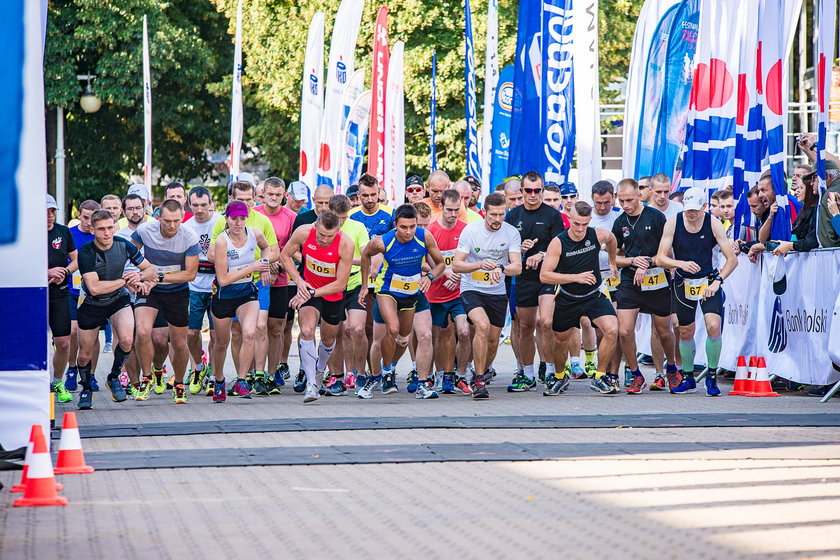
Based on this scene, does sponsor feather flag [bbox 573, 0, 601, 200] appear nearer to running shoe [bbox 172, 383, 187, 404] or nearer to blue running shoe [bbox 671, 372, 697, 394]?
blue running shoe [bbox 671, 372, 697, 394]

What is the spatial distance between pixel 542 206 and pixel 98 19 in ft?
90.7

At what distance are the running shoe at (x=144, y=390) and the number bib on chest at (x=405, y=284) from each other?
2681 millimetres

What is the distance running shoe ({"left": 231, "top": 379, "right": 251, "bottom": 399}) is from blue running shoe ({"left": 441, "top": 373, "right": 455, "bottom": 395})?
206cm

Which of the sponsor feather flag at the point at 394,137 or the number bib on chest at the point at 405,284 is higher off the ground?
the sponsor feather flag at the point at 394,137

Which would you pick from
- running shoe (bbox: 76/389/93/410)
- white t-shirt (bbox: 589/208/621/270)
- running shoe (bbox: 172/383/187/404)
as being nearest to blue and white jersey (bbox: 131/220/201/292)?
running shoe (bbox: 172/383/187/404)

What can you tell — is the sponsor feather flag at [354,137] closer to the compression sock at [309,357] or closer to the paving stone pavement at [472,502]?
the compression sock at [309,357]

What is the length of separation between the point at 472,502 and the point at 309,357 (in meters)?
6.16

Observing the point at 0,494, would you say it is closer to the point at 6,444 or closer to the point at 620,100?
the point at 6,444

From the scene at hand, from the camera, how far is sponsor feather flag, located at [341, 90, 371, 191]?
2338 centimetres

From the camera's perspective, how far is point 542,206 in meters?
14.6

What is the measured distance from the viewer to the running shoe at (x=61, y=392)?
13.7 meters

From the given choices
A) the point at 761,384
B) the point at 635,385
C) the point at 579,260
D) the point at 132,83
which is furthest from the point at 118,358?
the point at 132,83

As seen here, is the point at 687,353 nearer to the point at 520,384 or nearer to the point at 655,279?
the point at 655,279

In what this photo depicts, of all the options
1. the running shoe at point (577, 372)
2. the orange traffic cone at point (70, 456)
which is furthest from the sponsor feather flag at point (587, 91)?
the orange traffic cone at point (70, 456)
